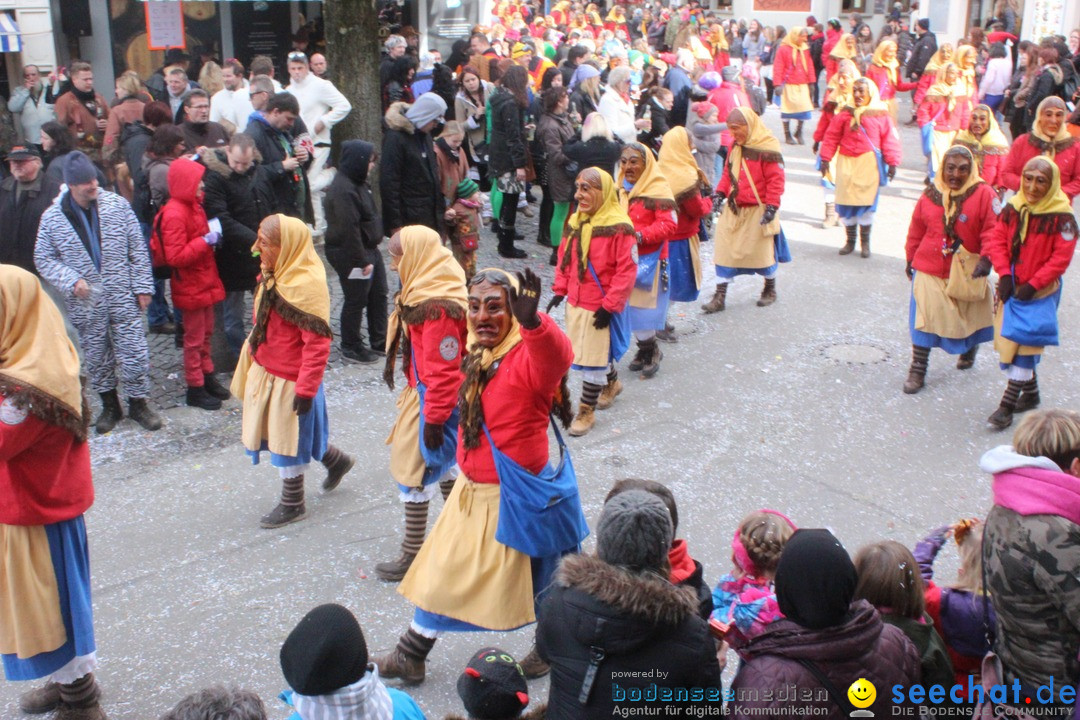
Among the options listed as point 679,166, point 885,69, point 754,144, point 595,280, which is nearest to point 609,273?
point 595,280

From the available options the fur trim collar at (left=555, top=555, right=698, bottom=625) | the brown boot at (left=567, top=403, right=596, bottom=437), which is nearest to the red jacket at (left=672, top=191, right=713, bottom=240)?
the brown boot at (left=567, top=403, right=596, bottom=437)

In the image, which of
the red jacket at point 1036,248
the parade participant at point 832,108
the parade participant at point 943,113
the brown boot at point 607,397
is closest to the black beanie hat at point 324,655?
the brown boot at point 607,397

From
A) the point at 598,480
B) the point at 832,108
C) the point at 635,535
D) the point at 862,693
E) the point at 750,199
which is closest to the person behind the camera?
the point at 862,693

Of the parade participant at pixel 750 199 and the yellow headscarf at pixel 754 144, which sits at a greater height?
the yellow headscarf at pixel 754 144

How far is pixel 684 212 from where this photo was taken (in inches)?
344

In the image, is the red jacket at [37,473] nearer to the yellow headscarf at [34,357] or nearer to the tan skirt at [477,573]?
the yellow headscarf at [34,357]

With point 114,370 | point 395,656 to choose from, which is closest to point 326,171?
point 114,370

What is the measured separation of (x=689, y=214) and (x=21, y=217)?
4869 mm

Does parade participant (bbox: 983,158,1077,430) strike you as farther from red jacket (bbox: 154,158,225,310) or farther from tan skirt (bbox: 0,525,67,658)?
tan skirt (bbox: 0,525,67,658)

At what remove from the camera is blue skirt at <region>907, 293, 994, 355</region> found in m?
7.86

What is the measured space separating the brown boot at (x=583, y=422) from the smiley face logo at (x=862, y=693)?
4.44m

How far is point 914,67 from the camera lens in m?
22.0

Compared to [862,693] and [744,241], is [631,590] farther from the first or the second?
[744,241]

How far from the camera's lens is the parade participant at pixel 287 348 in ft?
18.8
